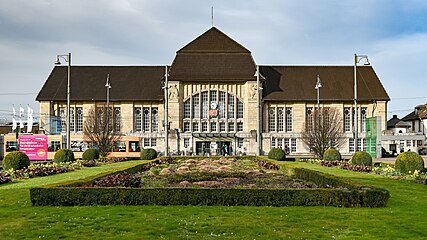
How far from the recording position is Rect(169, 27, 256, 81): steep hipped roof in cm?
6800

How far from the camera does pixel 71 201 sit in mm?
14219

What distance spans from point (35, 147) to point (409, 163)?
35641 millimetres

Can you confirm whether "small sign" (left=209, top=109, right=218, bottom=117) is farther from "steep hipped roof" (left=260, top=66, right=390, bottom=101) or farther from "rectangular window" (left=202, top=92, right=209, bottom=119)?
"steep hipped roof" (left=260, top=66, right=390, bottom=101)

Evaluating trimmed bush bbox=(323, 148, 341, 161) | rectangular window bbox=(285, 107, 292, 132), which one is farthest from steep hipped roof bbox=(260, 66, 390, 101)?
trimmed bush bbox=(323, 148, 341, 161)

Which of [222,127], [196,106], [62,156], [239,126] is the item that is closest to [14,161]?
[62,156]

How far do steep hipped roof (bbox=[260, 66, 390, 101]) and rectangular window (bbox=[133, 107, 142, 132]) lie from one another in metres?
17.6

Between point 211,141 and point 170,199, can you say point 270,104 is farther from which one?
point 170,199

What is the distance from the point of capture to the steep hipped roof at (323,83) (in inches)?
2788

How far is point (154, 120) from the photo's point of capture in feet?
234

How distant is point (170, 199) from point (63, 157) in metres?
23.2

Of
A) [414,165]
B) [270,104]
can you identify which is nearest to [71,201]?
[414,165]

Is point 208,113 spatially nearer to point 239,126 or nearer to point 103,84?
point 239,126

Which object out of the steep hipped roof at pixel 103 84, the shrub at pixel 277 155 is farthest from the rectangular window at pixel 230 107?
the shrub at pixel 277 155

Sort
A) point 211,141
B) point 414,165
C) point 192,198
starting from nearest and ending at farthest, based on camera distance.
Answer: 1. point 192,198
2. point 414,165
3. point 211,141
